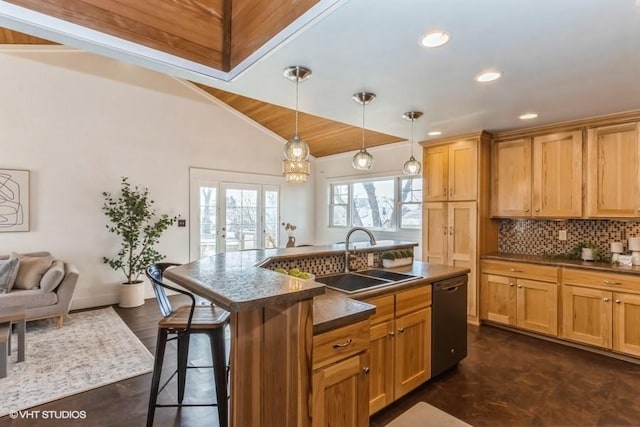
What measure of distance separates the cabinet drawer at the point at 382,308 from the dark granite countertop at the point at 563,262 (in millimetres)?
2344

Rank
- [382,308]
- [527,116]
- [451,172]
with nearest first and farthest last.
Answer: [382,308]
[527,116]
[451,172]

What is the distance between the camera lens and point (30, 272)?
3795mm

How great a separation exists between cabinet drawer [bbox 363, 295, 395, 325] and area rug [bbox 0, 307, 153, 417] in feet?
6.96

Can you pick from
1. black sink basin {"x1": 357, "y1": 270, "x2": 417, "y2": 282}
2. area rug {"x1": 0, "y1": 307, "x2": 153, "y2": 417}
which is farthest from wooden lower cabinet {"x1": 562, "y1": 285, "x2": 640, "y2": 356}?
area rug {"x1": 0, "y1": 307, "x2": 153, "y2": 417}

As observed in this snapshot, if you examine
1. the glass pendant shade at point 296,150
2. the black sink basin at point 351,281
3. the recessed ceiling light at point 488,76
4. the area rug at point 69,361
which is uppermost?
the recessed ceiling light at point 488,76

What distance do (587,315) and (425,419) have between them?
2.30 m

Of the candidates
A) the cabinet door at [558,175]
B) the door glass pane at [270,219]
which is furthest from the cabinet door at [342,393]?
the door glass pane at [270,219]

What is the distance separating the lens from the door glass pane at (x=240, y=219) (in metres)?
6.17

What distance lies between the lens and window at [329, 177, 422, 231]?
18.6ft

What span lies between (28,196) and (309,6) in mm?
4729

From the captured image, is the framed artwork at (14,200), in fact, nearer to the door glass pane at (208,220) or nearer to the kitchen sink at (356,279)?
the door glass pane at (208,220)

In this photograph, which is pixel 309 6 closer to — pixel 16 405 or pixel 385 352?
pixel 385 352

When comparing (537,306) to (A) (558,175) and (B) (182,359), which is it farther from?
(B) (182,359)

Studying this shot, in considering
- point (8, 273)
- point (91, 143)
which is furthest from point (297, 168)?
point (8, 273)
